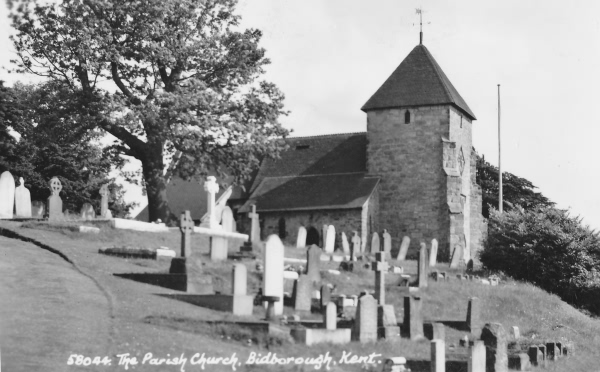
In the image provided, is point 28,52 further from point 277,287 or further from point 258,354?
point 258,354

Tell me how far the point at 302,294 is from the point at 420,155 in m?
28.3

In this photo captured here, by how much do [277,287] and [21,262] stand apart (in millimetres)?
5978

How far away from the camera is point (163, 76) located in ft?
135

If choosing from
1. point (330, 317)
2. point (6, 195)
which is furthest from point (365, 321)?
point (6, 195)

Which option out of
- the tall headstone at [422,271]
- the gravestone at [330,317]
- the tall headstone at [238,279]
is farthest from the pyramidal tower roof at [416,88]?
the gravestone at [330,317]

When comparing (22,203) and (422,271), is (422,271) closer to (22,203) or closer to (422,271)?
(422,271)

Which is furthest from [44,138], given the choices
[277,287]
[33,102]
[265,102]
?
[277,287]

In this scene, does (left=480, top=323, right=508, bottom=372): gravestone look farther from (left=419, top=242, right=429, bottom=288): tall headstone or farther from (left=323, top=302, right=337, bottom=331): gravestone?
(left=419, top=242, right=429, bottom=288): tall headstone

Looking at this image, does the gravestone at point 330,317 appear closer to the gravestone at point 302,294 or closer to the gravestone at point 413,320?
the gravestone at point 413,320

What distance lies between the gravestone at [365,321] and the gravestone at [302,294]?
313 centimetres

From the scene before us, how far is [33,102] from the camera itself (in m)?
39.8

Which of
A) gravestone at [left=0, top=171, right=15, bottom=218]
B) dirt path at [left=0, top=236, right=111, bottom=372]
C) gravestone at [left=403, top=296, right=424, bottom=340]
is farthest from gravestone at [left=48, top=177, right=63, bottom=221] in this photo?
gravestone at [left=403, top=296, right=424, bottom=340]

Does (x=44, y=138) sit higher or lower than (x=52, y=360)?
higher

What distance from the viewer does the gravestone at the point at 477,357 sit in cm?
1914
